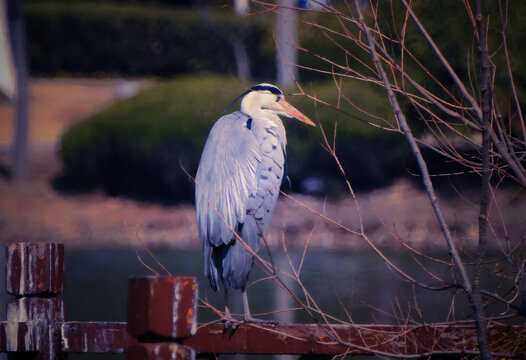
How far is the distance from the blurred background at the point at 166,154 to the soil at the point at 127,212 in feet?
0.04

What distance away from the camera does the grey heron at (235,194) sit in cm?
233

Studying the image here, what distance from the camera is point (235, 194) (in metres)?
2.34

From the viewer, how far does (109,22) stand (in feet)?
22.5

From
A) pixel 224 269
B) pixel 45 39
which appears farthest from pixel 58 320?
pixel 45 39

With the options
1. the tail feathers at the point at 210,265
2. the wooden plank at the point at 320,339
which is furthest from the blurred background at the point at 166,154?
the wooden plank at the point at 320,339

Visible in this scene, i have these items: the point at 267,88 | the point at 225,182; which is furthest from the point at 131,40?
the point at 225,182

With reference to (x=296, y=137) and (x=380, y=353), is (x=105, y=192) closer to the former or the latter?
(x=296, y=137)

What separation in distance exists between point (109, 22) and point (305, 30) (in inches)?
131

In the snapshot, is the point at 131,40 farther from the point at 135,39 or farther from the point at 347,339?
the point at 347,339

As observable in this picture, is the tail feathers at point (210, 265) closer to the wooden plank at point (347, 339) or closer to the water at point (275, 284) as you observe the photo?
the wooden plank at point (347, 339)

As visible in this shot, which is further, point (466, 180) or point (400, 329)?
point (466, 180)

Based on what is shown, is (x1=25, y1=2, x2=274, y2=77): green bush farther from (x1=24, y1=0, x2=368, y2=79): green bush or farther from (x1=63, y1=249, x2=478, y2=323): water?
(x1=63, y1=249, x2=478, y2=323): water

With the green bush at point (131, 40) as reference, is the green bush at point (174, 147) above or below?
below

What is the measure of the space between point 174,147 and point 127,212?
0.65m
